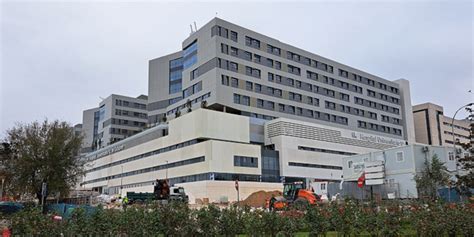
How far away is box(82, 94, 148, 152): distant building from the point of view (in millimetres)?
122688

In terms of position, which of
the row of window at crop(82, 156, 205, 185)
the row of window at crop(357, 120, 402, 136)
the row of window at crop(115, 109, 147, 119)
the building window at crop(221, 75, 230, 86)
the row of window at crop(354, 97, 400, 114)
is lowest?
the row of window at crop(82, 156, 205, 185)

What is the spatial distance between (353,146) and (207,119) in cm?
3446

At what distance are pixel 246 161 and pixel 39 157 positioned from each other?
37923mm

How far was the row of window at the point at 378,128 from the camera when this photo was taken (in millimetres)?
95637

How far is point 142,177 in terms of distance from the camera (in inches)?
3211

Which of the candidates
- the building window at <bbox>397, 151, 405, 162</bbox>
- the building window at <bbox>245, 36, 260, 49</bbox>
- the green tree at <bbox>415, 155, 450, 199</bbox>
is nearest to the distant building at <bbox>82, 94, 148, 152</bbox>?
the building window at <bbox>245, 36, 260, 49</bbox>

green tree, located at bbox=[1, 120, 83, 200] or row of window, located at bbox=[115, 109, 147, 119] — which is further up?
row of window, located at bbox=[115, 109, 147, 119]

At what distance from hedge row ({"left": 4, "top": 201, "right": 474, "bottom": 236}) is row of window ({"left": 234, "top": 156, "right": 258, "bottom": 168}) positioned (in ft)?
172

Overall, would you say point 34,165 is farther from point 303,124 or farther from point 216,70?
point 303,124

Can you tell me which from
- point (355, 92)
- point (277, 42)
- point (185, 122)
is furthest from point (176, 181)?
point (355, 92)

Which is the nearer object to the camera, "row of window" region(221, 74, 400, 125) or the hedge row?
the hedge row

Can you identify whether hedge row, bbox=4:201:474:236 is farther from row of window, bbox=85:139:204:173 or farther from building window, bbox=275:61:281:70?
building window, bbox=275:61:281:70

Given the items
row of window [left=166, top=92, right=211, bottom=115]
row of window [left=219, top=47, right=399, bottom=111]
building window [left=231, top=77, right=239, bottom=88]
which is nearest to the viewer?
row of window [left=166, top=92, right=211, bottom=115]

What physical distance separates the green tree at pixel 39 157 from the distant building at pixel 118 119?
80.5 m
